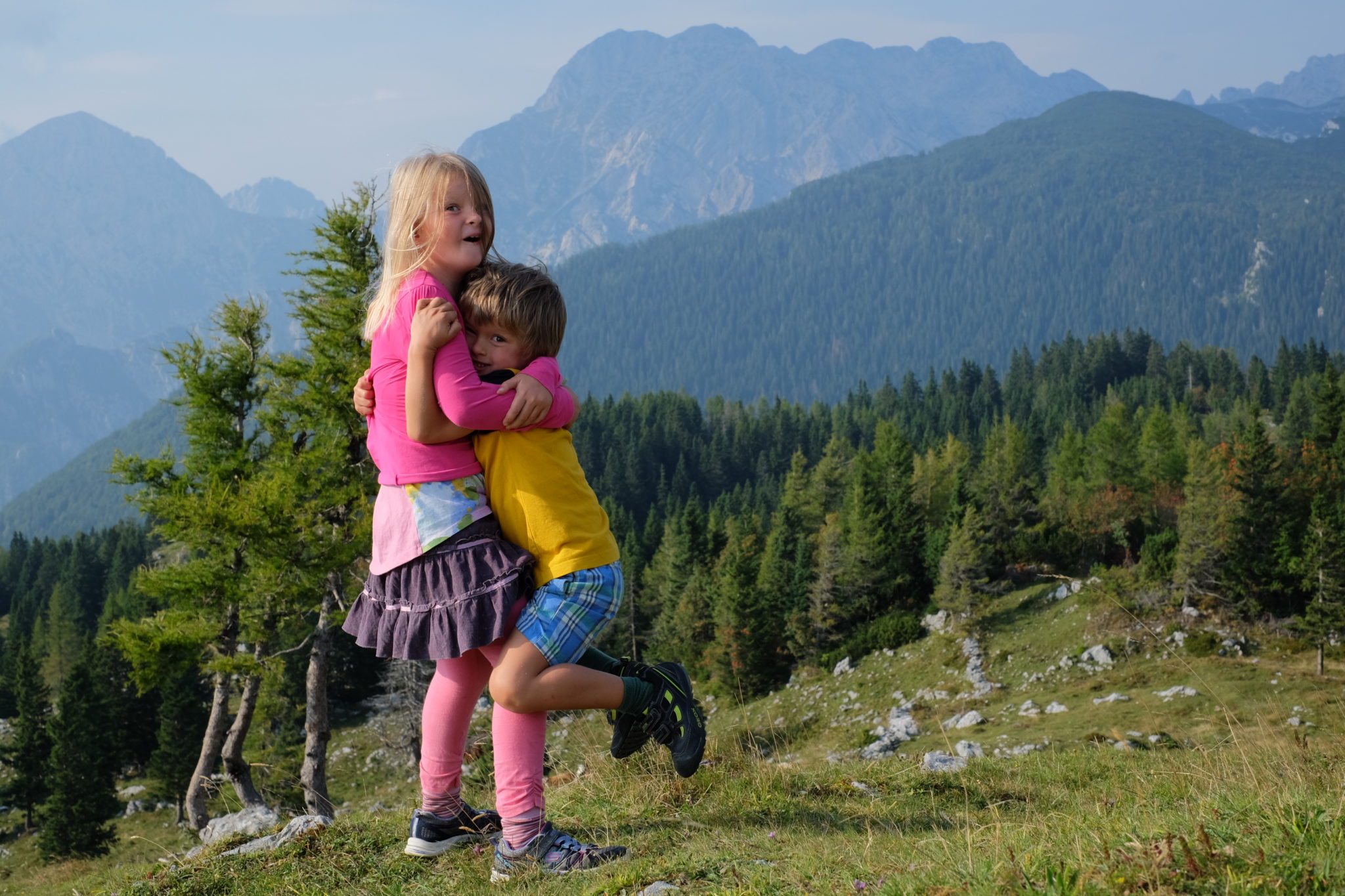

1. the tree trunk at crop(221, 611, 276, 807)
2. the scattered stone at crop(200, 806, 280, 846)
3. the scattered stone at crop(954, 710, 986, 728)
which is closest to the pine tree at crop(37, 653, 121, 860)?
the tree trunk at crop(221, 611, 276, 807)

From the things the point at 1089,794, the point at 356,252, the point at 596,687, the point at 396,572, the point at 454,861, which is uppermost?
the point at 356,252

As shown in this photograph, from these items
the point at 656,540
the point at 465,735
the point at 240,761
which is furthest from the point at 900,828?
the point at 656,540

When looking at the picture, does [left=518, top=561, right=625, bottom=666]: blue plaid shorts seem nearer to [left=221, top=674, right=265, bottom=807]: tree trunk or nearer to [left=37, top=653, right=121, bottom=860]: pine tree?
[left=221, top=674, right=265, bottom=807]: tree trunk

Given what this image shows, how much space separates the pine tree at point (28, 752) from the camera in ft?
124

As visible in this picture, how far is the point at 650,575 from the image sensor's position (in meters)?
63.9

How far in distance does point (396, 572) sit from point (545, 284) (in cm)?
135

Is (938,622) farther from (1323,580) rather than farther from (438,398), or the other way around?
(438,398)

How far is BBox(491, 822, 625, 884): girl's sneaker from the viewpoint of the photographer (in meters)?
3.94

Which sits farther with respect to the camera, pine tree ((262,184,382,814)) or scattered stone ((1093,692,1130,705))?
scattered stone ((1093,692,1130,705))

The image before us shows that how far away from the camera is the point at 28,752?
37844mm

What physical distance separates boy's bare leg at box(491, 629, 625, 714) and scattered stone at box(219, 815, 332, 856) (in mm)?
1816

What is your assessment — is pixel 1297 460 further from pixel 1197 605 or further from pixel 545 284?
pixel 545 284

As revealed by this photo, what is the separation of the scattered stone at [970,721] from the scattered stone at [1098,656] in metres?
6.92

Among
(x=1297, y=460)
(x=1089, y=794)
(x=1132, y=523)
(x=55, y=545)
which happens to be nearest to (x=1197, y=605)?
(x=1132, y=523)
